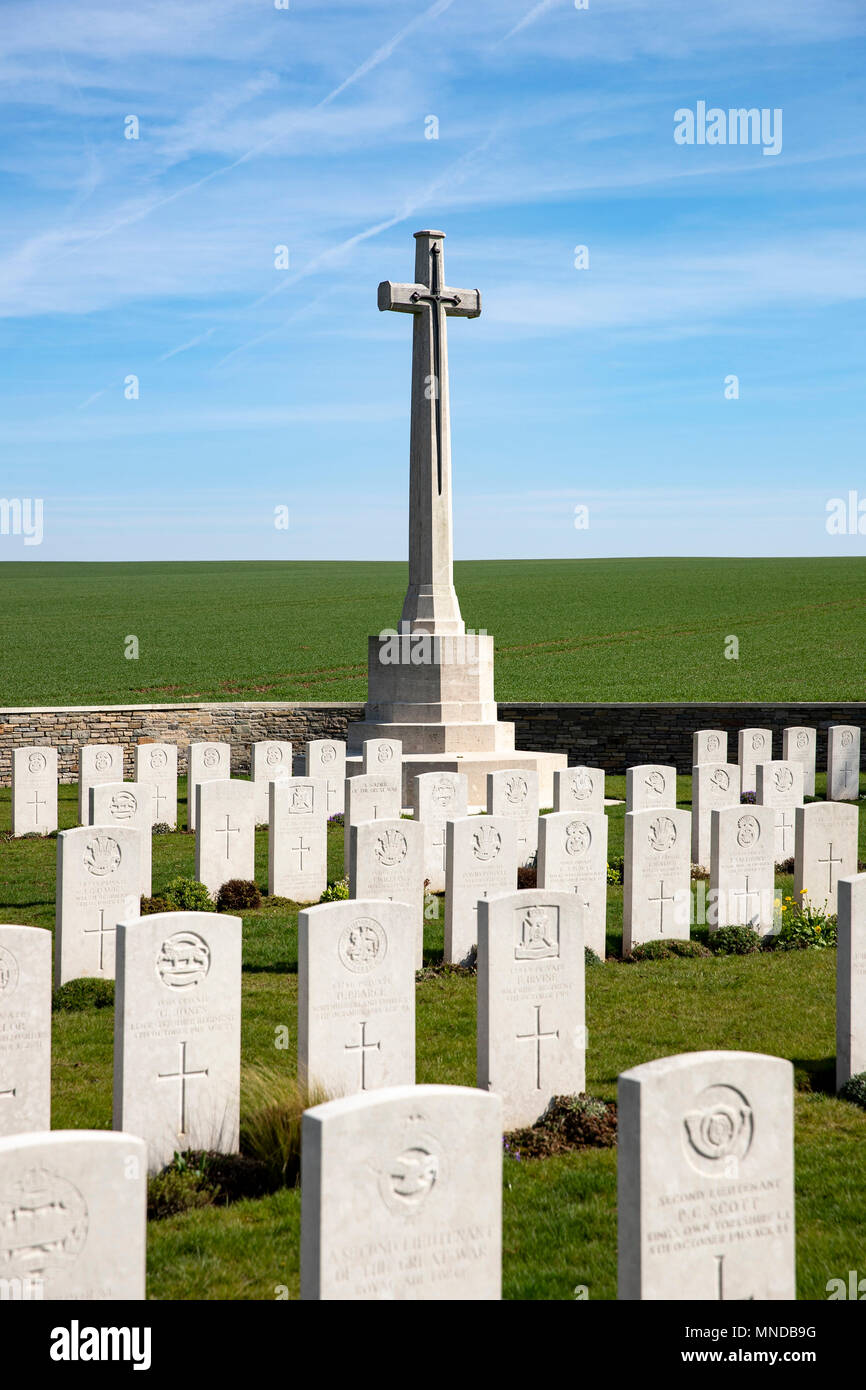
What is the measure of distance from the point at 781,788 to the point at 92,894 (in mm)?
8360

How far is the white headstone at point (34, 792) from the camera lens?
1656 cm

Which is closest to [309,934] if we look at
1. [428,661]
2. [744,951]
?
[744,951]

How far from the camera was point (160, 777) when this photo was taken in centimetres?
1709

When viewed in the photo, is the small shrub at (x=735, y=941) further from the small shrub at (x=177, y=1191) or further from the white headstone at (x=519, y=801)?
the small shrub at (x=177, y=1191)

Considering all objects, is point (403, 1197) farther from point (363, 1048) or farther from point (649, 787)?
point (649, 787)

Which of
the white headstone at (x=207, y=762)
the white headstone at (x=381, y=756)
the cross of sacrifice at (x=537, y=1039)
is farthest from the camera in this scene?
the white headstone at (x=207, y=762)

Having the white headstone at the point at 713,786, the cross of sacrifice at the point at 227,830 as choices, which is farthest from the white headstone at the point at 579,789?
the cross of sacrifice at the point at 227,830

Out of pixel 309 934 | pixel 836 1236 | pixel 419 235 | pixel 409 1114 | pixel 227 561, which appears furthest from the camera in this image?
pixel 227 561

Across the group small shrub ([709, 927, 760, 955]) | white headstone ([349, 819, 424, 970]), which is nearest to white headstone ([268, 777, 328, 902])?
white headstone ([349, 819, 424, 970])

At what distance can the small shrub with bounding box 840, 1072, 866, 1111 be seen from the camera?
6914 mm

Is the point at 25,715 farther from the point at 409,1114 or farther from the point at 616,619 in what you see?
the point at 616,619

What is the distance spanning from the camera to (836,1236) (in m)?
5.25

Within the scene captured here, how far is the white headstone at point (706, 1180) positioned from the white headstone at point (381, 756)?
12303 mm
